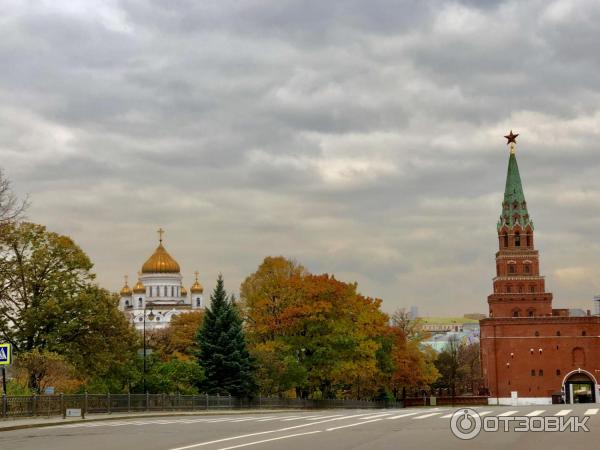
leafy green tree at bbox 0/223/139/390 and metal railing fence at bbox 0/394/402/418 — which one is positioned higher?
leafy green tree at bbox 0/223/139/390

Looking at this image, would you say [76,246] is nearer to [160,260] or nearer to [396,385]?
[396,385]

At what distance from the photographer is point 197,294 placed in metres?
197

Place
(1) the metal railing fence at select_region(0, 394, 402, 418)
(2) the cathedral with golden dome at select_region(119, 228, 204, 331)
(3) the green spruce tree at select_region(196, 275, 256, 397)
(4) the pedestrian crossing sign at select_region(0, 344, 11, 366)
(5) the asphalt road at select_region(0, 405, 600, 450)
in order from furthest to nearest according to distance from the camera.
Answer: (2) the cathedral with golden dome at select_region(119, 228, 204, 331)
(3) the green spruce tree at select_region(196, 275, 256, 397)
(1) the metal railing fence at select_region(0, 394, 402, 418)
(4) the pedestrian crossing sign at select_region(0, 344, 11, 366)
(5) the asphalt road at select_region(0, 405, 600, 450)

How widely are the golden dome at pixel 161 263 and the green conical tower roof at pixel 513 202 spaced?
80000 mm

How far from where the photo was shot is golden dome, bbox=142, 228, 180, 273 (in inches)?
7520

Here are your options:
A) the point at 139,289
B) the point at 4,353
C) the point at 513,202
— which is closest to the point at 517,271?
the point at 513,202

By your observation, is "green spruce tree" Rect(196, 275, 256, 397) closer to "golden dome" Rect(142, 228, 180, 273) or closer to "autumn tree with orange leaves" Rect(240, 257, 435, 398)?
"autumn tree with orange leaves" Rect(240, 257, 435, 398)

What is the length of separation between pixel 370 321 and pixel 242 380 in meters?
21.9

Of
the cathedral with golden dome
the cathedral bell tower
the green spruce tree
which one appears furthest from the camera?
the cathedral with golden dome

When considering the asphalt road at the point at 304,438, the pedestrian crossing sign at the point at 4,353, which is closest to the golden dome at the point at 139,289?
the pedestrian crossing sign at the point at 4,353

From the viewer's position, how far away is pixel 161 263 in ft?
627

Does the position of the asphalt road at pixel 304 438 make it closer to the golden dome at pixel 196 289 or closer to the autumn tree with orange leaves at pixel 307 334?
the autumn tree with orange leaves at pixel 307 334

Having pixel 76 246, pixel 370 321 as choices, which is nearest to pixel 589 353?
pixel 370 321

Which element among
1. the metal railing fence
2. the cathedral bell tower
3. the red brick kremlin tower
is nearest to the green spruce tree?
the metal railing fence
